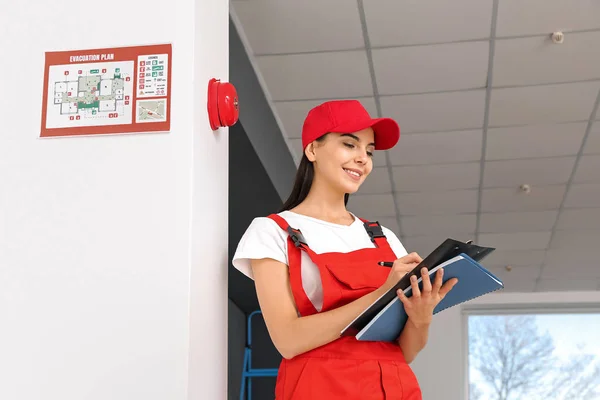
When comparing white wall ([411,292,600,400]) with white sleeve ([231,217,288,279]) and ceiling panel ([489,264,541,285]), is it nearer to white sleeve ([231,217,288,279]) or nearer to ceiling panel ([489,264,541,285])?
ceiling panel ([489,264,541,285])

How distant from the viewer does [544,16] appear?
3896mm

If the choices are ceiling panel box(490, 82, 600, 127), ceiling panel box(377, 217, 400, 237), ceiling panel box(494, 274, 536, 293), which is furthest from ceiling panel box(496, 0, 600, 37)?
ceiling panel box(494, 274, 536, 293)

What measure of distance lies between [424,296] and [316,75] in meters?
2.91

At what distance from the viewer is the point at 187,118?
1934 mm

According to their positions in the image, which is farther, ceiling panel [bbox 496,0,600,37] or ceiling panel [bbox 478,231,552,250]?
ceiling panel [bbox 478,231,552,250]

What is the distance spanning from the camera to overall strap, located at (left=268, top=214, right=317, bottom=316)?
6.07 feet

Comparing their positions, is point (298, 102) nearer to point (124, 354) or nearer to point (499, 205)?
point (499, 205)

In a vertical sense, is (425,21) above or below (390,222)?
above

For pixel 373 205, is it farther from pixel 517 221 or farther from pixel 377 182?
pixel 517 221

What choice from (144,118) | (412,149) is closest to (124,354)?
(144,118)

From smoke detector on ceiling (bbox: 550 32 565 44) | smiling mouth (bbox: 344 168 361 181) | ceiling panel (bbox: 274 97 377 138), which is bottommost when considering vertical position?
smiling mouth (bbox: 344 168 361 181)

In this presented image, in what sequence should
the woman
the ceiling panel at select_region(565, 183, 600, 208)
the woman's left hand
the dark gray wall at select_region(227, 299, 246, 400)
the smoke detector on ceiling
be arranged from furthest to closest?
the dark gray wall at select_region(227, 299, 246, 400)
the ceiling panel at select_region(565, 183, 600, 208)
the smoke detector on ceiling
the woman
the woman's left hand

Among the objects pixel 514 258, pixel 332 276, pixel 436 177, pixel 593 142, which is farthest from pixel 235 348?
pixel 332 276

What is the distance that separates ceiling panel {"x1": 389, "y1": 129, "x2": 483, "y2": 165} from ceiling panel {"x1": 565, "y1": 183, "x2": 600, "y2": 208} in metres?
0.99
